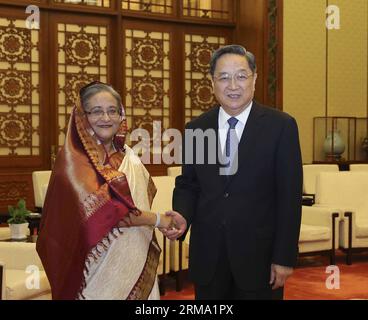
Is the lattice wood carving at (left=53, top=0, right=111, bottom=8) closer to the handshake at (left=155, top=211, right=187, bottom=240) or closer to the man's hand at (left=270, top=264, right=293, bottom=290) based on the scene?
the handshake at (left=155, top=211, right=187, bottom=240)

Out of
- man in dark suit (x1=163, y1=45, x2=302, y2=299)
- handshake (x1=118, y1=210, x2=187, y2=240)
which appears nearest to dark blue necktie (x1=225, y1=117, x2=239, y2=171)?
man in dark suit (x1=163, y1=45, x2=302, y2=299)

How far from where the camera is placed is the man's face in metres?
2.28

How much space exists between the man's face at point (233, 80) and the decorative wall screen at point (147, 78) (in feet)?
19.9

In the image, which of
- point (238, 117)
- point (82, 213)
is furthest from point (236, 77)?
point (82, 213)

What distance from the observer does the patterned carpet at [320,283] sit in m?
4.84

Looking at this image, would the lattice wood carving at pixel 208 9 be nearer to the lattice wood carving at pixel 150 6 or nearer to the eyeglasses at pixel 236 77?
the lattice wood carving at pixel 150 6

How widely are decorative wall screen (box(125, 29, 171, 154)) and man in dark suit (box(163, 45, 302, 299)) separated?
6047 mm

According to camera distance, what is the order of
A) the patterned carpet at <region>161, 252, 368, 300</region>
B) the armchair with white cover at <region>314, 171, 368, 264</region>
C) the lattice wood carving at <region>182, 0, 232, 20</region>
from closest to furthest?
1. the patterned carpet at <region>161, 252, 368, 300</region>
2. the armchair with white cover at <region>314, 171, 368, 264</region>
3. the lattice wood carving at <region>182, 0, 232, 20</region>

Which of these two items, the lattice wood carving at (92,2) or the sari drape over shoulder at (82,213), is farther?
the lattice wood carving at (92,2)

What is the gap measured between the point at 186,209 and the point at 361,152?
7799 mm

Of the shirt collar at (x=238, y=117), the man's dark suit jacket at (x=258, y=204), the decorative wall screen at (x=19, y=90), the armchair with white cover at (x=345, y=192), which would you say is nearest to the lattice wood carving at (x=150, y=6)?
the decorative wall screen at (x=19, y=90)

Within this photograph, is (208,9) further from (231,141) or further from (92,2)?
(231,141)

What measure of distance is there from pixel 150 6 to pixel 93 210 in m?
6.26

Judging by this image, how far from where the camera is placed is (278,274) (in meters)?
2.28
